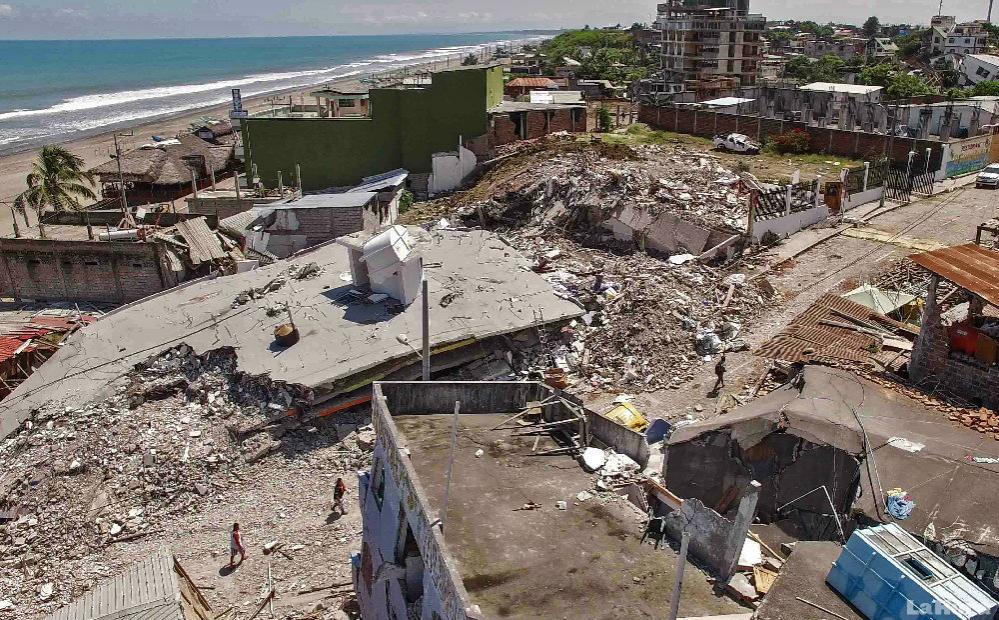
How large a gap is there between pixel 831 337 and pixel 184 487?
487 inches

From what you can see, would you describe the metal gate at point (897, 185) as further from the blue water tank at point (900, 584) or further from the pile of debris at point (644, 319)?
the blue water tank at point (900, 584)

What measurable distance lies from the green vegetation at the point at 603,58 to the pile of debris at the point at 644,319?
62770mm

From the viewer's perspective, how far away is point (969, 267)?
12.2 metres

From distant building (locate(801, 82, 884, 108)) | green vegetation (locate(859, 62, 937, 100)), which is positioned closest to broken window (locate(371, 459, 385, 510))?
distant building (locate(801, 82, 884, 108))

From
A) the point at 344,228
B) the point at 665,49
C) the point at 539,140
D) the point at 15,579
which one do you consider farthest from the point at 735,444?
the point at 665,49

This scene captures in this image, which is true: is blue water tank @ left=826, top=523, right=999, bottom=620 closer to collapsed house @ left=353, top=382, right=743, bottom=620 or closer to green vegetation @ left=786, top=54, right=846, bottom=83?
collapsed house @ left=353, top=382, right=743, bottom=620

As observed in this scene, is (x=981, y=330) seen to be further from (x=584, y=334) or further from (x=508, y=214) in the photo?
(x=508, y=214)

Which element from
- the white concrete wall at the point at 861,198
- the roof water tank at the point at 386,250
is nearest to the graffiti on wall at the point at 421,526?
the roof water tank at the point at 386,250

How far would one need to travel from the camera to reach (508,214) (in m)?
26.1

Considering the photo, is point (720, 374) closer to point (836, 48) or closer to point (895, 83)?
point (895, 83)

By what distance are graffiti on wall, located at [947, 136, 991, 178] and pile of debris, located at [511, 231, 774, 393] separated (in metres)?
18.2

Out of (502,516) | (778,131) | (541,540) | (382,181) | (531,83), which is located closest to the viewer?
(541,540)

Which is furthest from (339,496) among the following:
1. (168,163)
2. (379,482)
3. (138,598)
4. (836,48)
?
(836,48)

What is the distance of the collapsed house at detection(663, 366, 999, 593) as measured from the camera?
8234 millimetres
